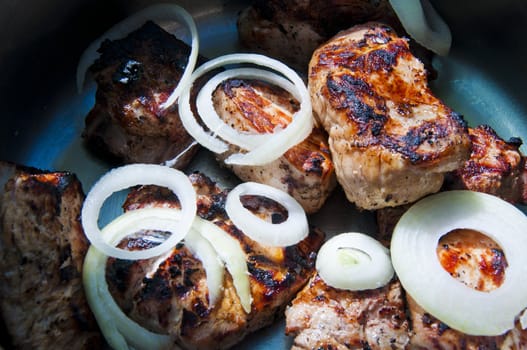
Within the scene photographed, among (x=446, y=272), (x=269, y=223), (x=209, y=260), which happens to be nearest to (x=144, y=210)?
(x=209, y=260)

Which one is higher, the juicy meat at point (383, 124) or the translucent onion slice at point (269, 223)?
the juicy meat at point (383, 124)

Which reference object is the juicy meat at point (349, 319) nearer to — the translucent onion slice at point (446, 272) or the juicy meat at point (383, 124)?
the translucent onion slice at point (446, 272)

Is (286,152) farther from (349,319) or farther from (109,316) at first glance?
(109,316)

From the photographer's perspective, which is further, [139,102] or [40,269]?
[139,102]

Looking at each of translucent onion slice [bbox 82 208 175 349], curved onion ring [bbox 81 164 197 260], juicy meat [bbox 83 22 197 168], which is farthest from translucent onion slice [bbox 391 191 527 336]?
juicy meat [bbox 83 22 197 168]

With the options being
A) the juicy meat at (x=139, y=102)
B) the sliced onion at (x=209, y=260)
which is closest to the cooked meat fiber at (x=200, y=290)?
the sliced onion at (x=209, y=260)
